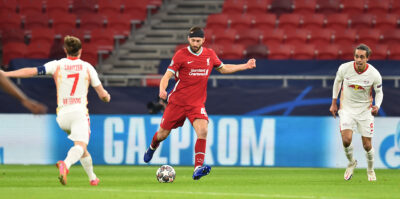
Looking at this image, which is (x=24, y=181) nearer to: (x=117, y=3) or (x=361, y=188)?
(x=361, y=188)

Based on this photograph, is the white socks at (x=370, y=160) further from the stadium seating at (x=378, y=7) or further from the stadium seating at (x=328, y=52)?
the stadium seating at (x=378, y=7)

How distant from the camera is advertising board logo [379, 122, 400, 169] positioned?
1684 cm

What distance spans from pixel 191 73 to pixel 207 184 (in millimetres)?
1755

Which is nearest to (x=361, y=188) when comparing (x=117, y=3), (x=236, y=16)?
(x=236, y=16)

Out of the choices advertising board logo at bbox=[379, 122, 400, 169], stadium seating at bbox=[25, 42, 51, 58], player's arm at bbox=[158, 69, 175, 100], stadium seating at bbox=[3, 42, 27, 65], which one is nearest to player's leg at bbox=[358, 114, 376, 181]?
player's arm at bbox=[158, 69, 175, 100]

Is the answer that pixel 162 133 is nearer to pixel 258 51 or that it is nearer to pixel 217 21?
pixel 258 51

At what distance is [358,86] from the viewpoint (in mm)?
12758

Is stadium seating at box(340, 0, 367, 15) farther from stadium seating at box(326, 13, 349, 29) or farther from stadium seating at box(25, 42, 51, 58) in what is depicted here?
stadium seating at box(25, 42, 51, 58)

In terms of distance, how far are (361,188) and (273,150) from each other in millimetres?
6228

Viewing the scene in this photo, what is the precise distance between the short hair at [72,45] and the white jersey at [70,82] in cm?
11

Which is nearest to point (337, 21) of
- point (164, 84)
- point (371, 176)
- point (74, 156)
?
point (371, 176)

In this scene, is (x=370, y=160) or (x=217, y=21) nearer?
(x=370, y=160)

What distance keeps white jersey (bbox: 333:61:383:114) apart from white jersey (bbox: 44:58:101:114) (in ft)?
14.7

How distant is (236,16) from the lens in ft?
77.6
